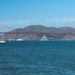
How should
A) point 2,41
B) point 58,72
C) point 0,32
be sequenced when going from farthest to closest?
point 2,41
point 0,32
point 58,72

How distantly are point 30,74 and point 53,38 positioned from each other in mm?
170009

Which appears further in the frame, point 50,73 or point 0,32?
point 0,32

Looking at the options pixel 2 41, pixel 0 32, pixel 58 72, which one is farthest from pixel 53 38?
pixel 58 72

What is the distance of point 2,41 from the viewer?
163 meters

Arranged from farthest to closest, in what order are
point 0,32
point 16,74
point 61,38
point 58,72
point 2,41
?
1. point 61,38
2. point 2,41
3. point 0,32
4. point 58,72
5. point 16,74

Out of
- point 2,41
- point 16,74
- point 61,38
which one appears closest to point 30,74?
point 16,74

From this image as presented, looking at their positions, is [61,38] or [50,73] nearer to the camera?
[50,73]

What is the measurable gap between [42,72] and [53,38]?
168564mm

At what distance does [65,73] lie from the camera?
2919 cm

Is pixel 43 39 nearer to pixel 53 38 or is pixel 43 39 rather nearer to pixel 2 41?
pixel 53 38

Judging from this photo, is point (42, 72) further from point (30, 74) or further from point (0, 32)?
point (0, 32)

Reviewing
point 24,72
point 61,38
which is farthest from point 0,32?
point 24,72

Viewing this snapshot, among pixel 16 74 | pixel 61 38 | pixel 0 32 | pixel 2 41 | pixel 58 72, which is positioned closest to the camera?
pixel 16 74

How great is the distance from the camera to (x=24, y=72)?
29375mm
